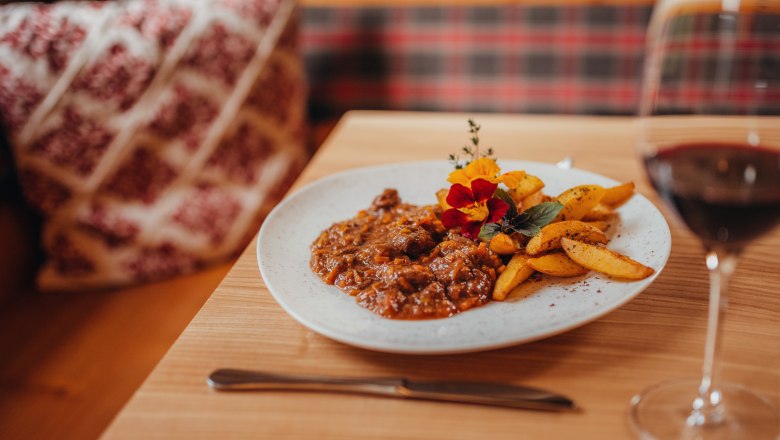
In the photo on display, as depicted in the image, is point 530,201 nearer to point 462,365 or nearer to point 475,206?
point 475,206

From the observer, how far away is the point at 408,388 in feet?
2.52

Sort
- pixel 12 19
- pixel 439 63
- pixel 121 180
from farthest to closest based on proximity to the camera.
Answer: pixel 439 63, pixel 121 180, pixel 12 19

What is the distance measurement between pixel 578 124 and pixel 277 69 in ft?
4.14

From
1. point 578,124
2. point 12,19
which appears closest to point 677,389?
point 578,124

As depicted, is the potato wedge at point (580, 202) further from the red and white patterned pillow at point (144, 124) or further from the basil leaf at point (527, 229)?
the red and white patterned pillow at point (144, 124)

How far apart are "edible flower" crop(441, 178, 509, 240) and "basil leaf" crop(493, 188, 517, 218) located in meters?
0.01

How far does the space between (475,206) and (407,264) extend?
0.43 ft

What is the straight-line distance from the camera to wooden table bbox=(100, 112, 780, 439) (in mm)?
732

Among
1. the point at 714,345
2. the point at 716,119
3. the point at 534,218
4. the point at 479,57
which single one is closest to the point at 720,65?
the point at 716,119

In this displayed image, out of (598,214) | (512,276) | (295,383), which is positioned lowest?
(295,383)

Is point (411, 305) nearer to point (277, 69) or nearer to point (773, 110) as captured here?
point (773, 110)

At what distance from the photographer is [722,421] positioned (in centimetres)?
68

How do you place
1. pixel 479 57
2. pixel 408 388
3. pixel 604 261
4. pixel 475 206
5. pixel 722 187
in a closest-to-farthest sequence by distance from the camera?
pixel 722 187 < pixel 408 388 < pixel 604 261 < pixel 475 206 < pixel 479 57

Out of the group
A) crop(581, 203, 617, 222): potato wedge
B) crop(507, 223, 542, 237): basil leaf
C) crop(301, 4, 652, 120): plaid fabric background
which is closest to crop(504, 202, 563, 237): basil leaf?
crop(507, 223, 542, 237): basil leaf
